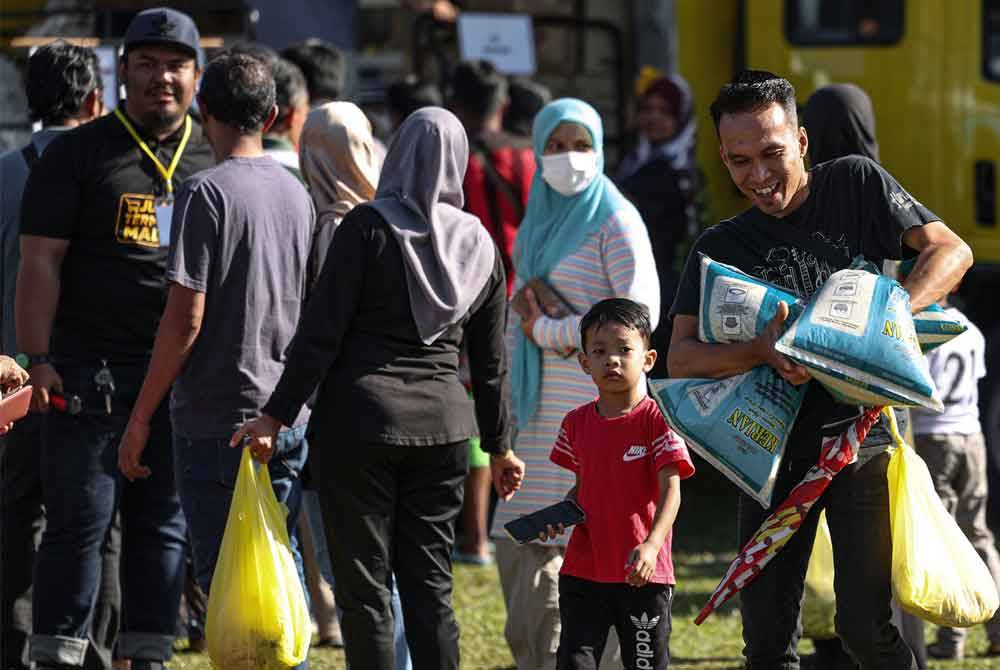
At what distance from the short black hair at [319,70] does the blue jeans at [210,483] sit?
8.60 feet

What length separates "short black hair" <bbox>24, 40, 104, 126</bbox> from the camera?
5270mm

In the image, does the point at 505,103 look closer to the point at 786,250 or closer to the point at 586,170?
the point at 586,170

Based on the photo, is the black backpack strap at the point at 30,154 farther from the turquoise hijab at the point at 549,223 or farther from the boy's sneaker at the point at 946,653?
the boy's sneaker at the point at 946,653

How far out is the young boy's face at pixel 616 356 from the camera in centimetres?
441

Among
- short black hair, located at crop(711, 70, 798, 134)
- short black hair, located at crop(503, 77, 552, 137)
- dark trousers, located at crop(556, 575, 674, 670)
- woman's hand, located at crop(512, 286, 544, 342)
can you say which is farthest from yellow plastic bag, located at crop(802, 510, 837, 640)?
short black hair, located at crop(503, 77, 552, 137)

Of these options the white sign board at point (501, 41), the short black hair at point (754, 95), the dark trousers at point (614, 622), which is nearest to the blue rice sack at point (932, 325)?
the short black hair at point (754, 95)

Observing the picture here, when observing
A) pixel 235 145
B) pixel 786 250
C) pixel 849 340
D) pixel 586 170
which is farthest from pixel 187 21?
pixel 849 340

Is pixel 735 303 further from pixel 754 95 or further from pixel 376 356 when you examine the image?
pixel 376 356

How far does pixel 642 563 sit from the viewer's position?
167 inches

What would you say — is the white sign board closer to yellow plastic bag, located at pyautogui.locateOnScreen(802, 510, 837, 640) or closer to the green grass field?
the green grass field

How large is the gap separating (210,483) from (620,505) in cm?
109

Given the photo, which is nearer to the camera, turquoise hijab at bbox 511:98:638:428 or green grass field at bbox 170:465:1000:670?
turquoise hijab at bbox 511:98:638:428

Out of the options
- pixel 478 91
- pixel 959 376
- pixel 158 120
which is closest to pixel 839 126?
pixel 959 376

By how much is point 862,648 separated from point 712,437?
598 millimetres
